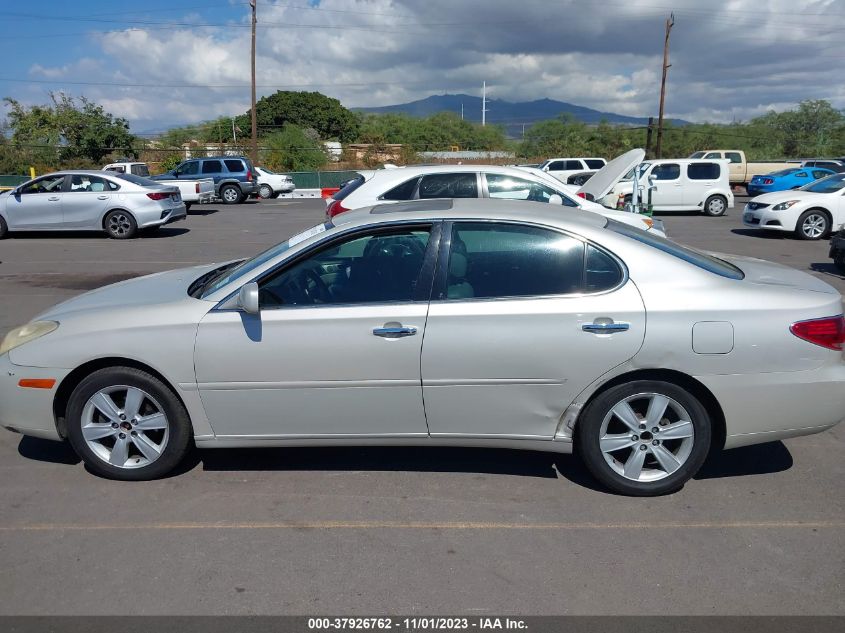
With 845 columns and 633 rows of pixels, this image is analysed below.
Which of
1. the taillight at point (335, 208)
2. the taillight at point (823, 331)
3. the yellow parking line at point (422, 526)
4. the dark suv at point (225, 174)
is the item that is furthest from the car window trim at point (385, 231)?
the dark suv at point (225, 174)

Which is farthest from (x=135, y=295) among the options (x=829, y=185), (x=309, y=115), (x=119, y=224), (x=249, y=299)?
(x=309, y=115)

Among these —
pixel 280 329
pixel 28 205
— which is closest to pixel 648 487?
pixel 280 329

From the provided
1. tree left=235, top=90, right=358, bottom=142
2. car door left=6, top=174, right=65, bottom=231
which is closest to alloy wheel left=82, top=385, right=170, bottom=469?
car door left=6, top=174, right=65, bottom=231

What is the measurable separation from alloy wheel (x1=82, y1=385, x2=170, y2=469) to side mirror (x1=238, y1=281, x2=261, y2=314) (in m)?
0.79

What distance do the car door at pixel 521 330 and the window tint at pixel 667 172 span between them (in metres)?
20.6

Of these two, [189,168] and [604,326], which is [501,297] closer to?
[604,326]

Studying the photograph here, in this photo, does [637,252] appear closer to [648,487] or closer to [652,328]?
[652,328]

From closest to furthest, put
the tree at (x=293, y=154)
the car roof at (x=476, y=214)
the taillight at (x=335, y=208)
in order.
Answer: the car roof at (x=476, y=214) → the taillight at (x=335, y=208) → the tree at (x=293, y=154)

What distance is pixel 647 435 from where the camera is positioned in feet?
13.4

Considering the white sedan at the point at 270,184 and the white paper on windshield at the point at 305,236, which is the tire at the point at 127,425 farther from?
A: the white sedan at the point at 270,184

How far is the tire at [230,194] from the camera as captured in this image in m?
28.8

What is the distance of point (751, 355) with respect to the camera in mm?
3971

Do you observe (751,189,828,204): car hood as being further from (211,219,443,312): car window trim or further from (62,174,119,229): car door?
(211,219,443,312): car window trim

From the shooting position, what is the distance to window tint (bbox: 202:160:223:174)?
28.4 meters
